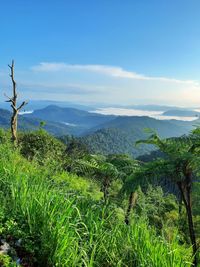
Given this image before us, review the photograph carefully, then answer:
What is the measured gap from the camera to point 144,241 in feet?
13.7

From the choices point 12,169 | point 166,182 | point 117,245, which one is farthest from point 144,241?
point 12,169

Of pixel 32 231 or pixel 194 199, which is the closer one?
pixel 32 231

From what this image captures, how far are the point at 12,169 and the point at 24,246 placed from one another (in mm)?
1883

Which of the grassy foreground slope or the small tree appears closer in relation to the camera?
the grassy foreground slope

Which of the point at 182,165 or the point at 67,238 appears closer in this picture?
the point at 67,238

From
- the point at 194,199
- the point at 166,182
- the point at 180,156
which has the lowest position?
the point at 194,199

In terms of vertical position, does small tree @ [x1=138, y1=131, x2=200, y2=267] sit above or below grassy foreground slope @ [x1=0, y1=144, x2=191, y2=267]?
above

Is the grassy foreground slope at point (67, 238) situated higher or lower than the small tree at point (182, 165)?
lower

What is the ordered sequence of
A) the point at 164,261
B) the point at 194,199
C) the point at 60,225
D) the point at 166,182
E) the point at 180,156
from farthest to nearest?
the point at 194,199 < the point at 166,182 < the point at 180,156 < the point at 60,225 < the point at 164,261

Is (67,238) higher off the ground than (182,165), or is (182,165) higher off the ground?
(182,165)

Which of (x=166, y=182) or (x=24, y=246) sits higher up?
(x=166, y=182)

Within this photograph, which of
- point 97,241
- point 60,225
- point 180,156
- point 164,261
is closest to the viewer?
point 164,261

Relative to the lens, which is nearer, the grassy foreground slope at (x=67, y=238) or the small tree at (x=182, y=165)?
the grassy foreground slope at (x=67, y=238)

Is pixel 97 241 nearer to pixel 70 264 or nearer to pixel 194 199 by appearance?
pixel 70 264
